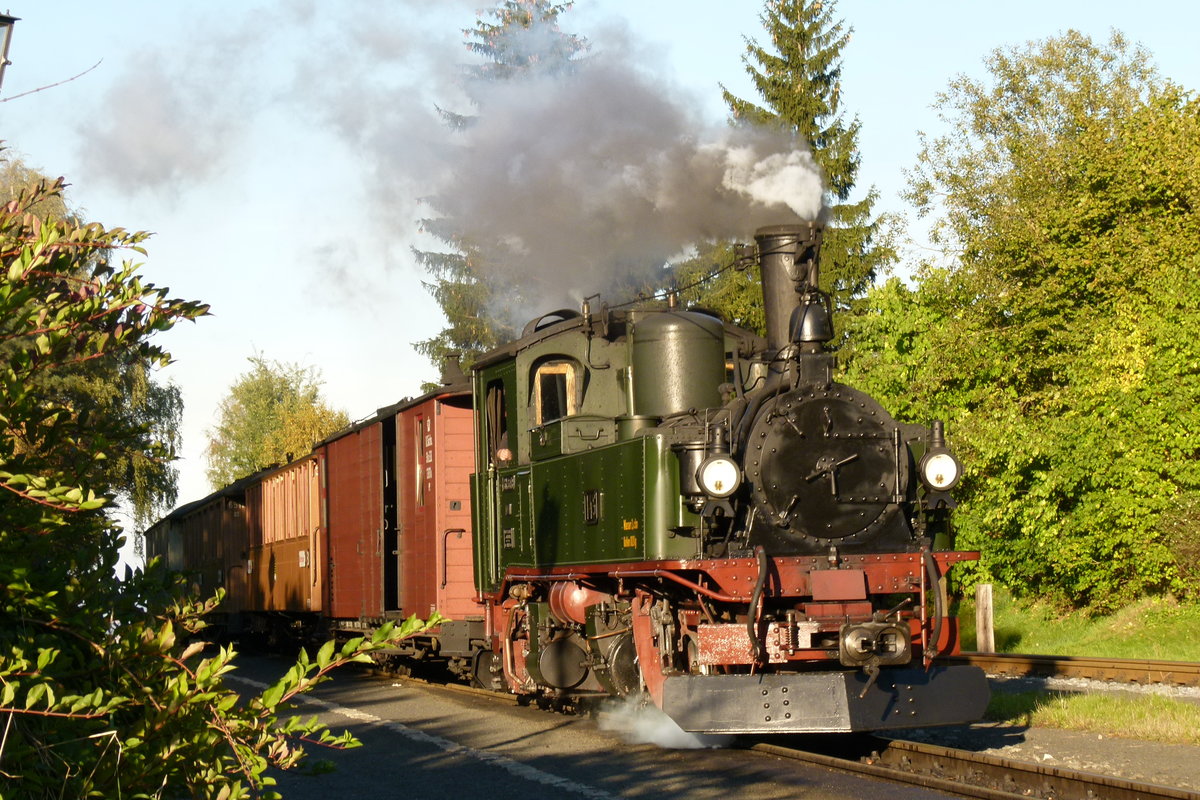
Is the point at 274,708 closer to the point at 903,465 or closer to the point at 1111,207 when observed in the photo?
the point at 903,465

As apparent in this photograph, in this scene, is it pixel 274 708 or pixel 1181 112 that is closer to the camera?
pixel 274 708

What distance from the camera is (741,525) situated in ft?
28.1

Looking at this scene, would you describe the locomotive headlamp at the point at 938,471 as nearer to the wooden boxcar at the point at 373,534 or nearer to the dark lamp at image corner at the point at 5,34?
the wooden boxcar at the point at 373,534

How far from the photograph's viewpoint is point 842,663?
8164 millimetres

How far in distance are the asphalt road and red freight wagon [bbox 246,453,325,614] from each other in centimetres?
749

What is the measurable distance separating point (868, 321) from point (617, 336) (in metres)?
15.6

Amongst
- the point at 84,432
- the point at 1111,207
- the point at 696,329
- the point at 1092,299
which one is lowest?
the point at 84,432

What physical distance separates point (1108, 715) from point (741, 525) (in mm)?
3474

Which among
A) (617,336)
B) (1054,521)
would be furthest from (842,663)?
(1054,521)

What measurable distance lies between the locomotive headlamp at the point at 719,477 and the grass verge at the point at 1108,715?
355cm

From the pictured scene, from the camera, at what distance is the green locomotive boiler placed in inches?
320

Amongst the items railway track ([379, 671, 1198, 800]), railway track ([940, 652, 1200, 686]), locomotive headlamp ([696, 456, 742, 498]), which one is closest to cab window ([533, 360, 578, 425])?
locomotive headlamp ([696, 456, 742, 498])

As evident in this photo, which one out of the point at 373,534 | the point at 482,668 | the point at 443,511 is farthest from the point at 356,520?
the point at 482,668

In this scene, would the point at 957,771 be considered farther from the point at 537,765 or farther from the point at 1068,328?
the point at 1068,328
